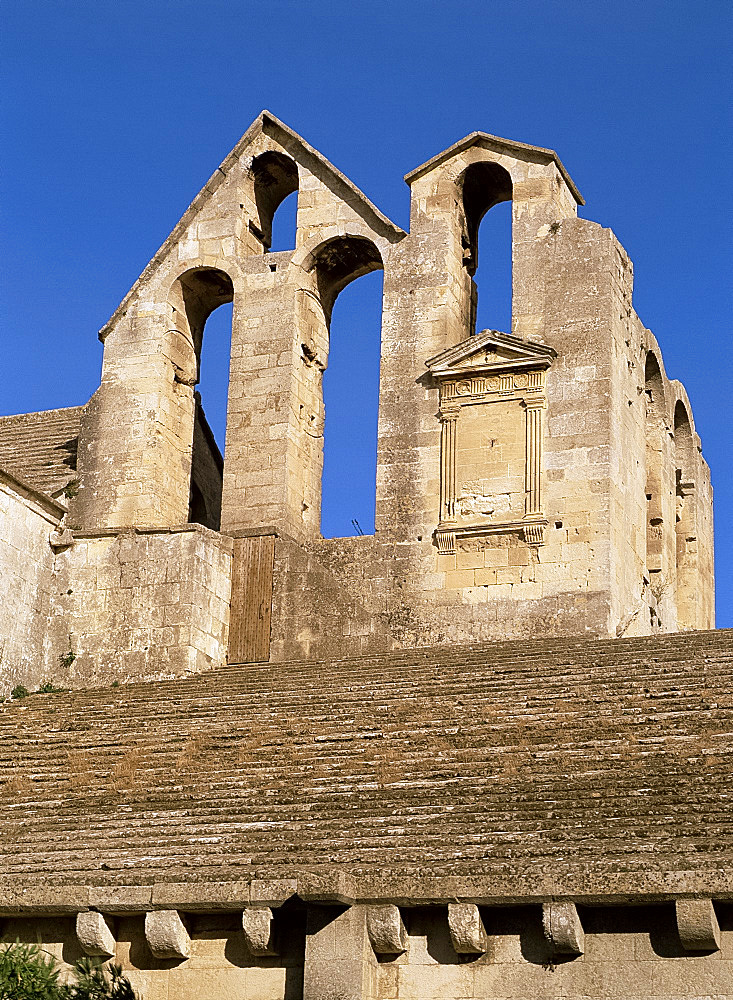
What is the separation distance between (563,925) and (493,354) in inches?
397

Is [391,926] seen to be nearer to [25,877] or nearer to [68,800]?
[25,877]

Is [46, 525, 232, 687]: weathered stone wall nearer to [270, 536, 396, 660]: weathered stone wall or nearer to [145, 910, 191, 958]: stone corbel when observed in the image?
[270, 536, 396, 660]: weathered stone wall

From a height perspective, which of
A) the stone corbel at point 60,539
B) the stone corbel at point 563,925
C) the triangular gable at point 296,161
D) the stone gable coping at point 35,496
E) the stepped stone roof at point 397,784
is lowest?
the stone corbel at point 563,925

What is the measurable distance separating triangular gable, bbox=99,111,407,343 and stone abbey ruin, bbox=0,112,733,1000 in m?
0.05

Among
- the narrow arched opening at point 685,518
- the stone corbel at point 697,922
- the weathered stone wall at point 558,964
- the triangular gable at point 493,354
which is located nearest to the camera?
the stone corbel at point 697,922

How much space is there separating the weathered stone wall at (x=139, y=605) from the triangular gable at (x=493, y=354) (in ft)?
10.8

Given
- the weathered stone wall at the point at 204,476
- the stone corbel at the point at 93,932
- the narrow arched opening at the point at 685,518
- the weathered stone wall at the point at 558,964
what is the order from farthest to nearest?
1. the weathered stone wall at the point at 204,476
2. the narrow arched opening at the point at 685,518
3. the stone corbel at the point at 93,932
4. the weathered stone wall at the point at 558,964

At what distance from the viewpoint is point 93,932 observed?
11641mm

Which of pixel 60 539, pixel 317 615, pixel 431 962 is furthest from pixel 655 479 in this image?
pixel 431 962

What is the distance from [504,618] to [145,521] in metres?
4.57

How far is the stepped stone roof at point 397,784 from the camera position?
10844 millimetres

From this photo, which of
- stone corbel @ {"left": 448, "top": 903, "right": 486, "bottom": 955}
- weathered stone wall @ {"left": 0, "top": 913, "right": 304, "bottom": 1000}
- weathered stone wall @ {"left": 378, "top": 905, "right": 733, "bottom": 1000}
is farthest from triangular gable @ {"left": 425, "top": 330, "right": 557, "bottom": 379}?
stone corbel @ {"left": 448, "top": 903, "right": 486, "bottom": 955}

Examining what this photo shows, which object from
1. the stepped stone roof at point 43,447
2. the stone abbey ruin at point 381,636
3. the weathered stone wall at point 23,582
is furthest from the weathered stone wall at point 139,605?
the stepped stone roof at point 43,447

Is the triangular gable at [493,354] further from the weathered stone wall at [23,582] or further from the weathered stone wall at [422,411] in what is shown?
the weathered stone wall at [23,582]
